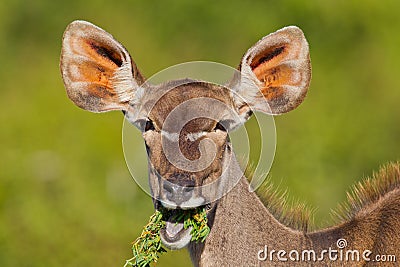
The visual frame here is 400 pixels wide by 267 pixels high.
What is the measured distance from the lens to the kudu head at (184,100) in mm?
4859

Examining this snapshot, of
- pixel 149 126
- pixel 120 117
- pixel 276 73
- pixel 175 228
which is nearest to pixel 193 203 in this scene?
pixel 175 228

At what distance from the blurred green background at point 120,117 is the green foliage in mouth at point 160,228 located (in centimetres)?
291

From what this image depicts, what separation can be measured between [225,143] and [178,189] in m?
0.40

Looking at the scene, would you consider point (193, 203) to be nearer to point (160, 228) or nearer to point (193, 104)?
point (160, 228)

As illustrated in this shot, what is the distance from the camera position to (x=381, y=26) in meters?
12.8

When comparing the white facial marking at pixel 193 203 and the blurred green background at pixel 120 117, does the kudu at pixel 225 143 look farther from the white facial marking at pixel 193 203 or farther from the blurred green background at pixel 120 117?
the blurred green background at pixel 120 117

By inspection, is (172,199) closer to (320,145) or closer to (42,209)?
(42,209)

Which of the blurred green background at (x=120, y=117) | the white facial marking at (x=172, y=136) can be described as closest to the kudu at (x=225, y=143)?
the white facial marking at (x=172, y=136)

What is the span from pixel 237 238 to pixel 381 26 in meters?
8.08

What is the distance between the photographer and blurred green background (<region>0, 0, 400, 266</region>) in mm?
9133

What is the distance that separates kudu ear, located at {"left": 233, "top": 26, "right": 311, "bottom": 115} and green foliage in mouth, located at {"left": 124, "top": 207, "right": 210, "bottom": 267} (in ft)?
1.90

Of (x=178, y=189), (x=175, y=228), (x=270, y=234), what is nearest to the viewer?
(x=178, y=189)

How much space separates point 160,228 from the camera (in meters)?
5.02

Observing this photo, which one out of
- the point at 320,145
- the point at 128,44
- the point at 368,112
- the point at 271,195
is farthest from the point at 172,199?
the point at 128,44
